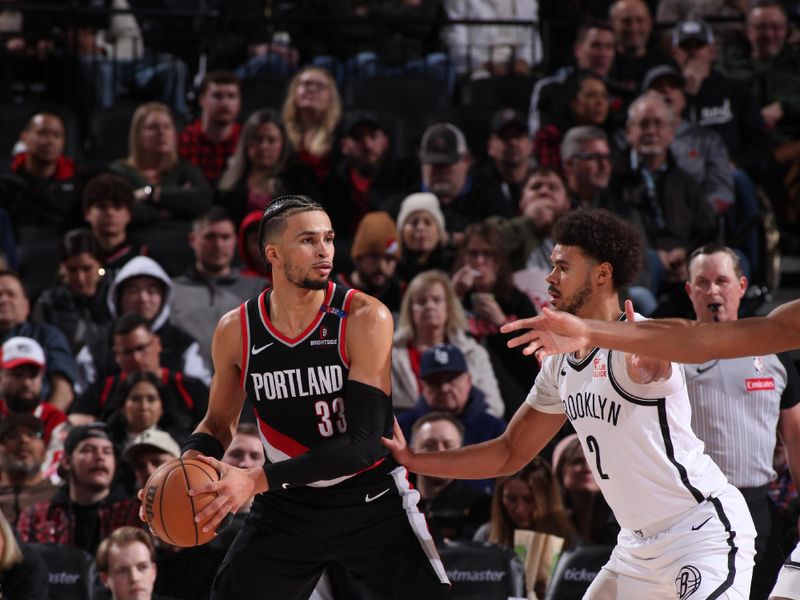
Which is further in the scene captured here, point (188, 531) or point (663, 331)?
point (188, 531)

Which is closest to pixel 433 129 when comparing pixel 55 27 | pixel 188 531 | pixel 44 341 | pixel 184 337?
pixel 184 337

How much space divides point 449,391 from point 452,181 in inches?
97.2

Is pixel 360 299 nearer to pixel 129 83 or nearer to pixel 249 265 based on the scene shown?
pixel 249 265

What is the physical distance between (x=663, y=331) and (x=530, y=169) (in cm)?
685

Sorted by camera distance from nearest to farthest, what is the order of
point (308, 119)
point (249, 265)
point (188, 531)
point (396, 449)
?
point (188, 531) < point (396, 449) < point (249, 265) < point (308, 119)

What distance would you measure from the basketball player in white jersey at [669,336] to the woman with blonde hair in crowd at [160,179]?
661 centimetres

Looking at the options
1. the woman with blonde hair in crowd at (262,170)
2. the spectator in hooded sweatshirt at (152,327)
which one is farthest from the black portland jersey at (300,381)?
the woman with blonde hair in crowd at (262,170)

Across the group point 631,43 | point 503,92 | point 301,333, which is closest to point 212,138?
point 503,92

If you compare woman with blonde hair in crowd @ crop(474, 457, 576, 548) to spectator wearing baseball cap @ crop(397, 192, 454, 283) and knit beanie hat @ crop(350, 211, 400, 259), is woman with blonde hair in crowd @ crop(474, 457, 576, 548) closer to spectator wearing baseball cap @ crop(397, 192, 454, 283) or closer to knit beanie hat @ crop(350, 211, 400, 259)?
knit beanie hat @ crop(350, 211, 400, 259)

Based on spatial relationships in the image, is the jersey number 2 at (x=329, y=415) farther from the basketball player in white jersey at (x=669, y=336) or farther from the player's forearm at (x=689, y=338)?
the player's forearm at (x=689, y=338)

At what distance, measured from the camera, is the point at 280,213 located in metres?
5.29

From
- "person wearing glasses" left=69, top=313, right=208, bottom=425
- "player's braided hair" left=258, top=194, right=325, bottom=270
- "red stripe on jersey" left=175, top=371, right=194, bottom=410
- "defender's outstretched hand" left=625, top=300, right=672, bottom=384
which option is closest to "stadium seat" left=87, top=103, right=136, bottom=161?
"person wearing glasses" left=69, top=313, right=208, bottom=425

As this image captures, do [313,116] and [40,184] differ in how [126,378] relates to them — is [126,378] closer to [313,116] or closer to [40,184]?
[40,184]

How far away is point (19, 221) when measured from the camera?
422 inches
